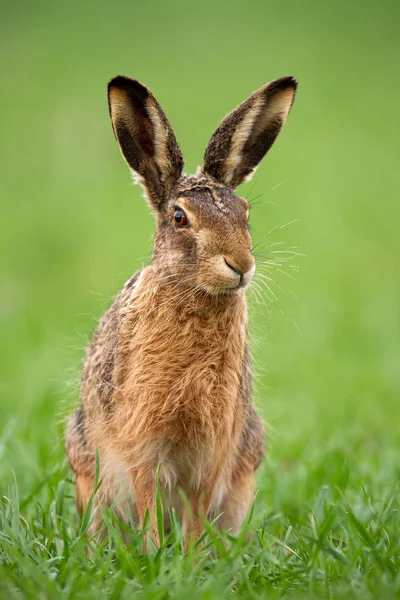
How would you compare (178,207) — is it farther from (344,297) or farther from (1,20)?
(1,20)

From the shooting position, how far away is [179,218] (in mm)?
4324

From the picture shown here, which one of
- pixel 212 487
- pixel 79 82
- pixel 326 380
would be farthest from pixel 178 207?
pixel 79 82

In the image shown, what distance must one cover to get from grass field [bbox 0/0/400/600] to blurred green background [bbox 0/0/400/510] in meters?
0.03

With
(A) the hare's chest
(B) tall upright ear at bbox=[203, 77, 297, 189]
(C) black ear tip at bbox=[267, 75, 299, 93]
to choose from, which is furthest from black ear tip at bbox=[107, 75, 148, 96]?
(A) the hare's chest

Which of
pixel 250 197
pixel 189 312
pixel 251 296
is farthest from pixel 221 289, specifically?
pixel 250 197

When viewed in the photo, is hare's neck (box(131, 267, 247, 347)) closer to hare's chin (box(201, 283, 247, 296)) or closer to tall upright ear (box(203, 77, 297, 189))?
hare's chin (box(201, 283, 247, 296))

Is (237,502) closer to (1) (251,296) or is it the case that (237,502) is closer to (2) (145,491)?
(2) (145,491)

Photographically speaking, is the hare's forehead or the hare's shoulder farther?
the hare's shoulder

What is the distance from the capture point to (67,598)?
3330 millimetres

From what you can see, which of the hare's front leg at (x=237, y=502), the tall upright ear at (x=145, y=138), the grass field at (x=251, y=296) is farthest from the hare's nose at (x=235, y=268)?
the hare's front leg at (x=237, y=502)

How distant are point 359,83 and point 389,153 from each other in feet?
8.92

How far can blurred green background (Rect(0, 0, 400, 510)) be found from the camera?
6.66 meters

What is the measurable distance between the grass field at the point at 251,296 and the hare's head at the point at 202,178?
51 centimetres

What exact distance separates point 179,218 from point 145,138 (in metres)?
0.49
